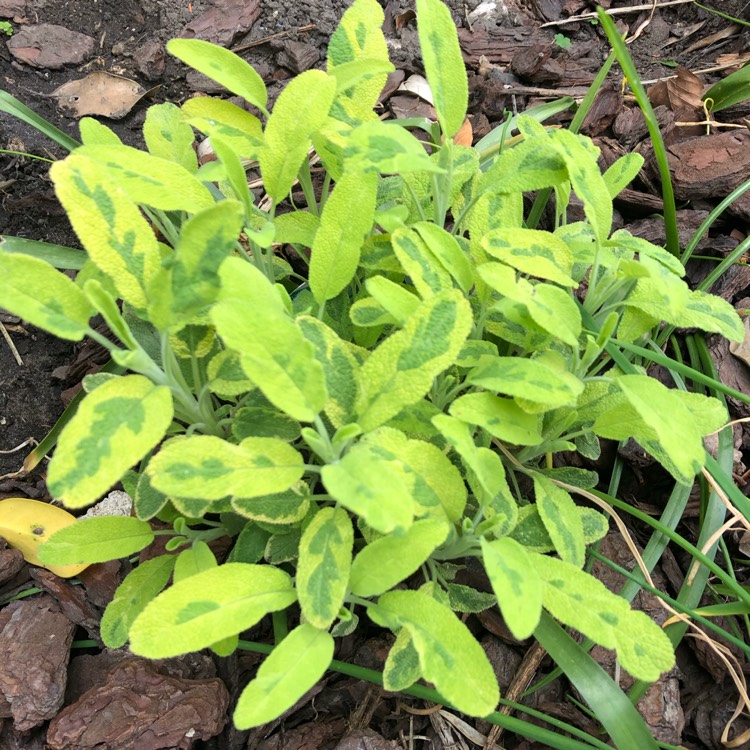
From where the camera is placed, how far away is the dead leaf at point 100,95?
1.75 m

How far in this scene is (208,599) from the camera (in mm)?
802

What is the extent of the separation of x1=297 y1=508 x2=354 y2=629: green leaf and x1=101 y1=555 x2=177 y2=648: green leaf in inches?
12.7

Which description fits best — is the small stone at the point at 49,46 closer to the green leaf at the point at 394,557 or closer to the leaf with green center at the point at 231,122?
the leaf with green center at the point at 231,122

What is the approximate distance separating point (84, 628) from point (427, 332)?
93 cm

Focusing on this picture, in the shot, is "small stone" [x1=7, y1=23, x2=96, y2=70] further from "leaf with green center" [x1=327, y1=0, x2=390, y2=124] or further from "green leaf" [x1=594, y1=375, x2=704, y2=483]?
"green leaf" [x1=594, y1=375, x2=704, y2=483]

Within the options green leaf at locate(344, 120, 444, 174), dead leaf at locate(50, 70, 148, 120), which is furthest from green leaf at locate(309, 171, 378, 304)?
dead leaf at locate(50, 70, 148, 120)

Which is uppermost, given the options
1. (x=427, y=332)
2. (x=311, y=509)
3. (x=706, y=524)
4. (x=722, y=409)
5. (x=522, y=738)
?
(x=427, y=332)

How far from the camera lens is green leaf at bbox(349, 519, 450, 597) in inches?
31.2

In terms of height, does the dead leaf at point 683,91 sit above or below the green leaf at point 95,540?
above

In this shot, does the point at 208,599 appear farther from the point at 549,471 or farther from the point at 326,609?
the point at 549,471

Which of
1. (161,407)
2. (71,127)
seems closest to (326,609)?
(161,407)

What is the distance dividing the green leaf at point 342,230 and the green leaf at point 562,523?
0.46 m

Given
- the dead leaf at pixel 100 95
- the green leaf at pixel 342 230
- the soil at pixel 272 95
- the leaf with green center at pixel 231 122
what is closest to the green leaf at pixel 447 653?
the soil at pixel 272 95

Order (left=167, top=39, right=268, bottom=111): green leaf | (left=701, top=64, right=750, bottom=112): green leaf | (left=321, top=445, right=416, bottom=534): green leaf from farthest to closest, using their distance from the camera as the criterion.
A: (left=701, top=64, right=750, bottom=112): green leaf < (left=167, top=39, right=268, bottom=111): green leaf < (left=321, top=445, right=416, bottom=534): green leaf
